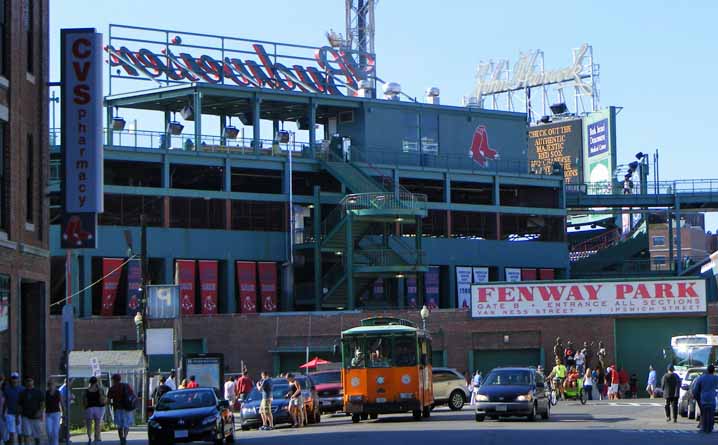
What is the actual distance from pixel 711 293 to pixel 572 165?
27336mm

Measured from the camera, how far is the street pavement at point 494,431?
28328mm

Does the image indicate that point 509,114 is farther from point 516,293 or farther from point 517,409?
point 517,409

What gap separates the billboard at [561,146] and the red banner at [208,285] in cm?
3117

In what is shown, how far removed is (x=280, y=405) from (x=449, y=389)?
959 cm

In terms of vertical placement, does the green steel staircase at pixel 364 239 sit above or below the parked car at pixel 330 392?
above

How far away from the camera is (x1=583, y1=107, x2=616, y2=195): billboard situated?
9319cm

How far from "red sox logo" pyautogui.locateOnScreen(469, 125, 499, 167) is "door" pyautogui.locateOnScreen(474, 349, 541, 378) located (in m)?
22.4

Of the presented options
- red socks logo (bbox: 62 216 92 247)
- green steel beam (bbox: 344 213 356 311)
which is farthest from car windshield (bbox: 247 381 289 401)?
green steel beam (bbox: 344 213 356 311)

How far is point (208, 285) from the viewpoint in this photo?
7144 cm

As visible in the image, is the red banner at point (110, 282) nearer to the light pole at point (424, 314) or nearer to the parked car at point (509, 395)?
the light pole at point (424, 314)

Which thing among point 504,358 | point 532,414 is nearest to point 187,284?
point 504,358

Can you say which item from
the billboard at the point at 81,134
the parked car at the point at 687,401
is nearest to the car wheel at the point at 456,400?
the parked car at the point at 687,401

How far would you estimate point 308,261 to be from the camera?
74.6 metres

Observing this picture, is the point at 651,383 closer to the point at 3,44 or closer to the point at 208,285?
the point at 208,285
